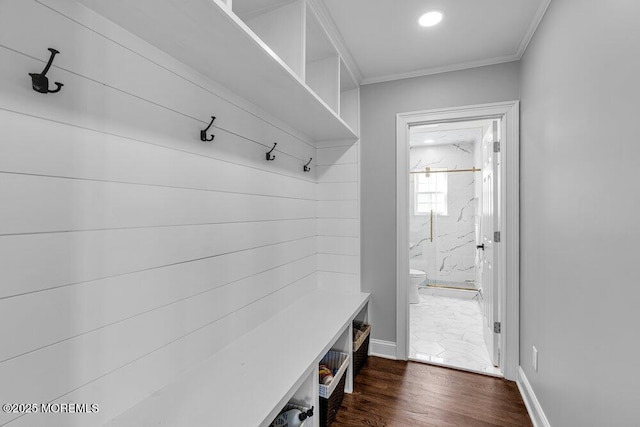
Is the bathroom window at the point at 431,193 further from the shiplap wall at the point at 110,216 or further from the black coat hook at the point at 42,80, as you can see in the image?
the black coat hook at the point at 42,80

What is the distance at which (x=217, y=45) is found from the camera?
111 cm

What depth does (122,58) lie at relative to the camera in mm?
1001

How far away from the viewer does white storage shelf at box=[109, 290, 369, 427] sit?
101 cm

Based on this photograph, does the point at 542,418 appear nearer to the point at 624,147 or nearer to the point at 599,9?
the point at 624,147

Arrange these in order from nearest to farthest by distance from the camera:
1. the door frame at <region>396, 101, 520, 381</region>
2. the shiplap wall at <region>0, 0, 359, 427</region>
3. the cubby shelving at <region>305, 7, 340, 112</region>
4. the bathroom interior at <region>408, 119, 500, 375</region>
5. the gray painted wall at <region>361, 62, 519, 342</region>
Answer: the shiplap wall at <region>0, 0, 359, 427</region> → the cubby shelving at <region>305, 7, 340, 112</region> → the door frame at <region>396, 101, 520, 381</region> → the gray painted wall at <region>361, 62, 519, 342</region> → the bathroom interior at <region>408, 119, 500, 375</region>

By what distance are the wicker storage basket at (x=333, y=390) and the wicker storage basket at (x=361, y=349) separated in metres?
0.19

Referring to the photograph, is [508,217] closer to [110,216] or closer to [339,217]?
[339,217]

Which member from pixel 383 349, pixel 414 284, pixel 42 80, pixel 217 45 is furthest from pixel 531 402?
pixel 42 80

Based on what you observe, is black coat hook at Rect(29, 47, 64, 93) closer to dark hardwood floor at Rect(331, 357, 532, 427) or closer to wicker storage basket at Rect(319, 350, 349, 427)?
wicker storage basket at Rect(319, 350, 349, 427)

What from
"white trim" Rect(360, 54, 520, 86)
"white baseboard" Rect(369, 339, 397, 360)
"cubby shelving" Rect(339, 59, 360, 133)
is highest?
"white trim" Rect(360, 54, 520, 86)

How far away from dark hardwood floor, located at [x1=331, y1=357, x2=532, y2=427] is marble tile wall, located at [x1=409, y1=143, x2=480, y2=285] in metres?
2.85

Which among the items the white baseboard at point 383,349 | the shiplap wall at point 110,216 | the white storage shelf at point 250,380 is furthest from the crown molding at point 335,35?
the white baseboard at point 383,349

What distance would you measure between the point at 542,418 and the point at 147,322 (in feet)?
6.77

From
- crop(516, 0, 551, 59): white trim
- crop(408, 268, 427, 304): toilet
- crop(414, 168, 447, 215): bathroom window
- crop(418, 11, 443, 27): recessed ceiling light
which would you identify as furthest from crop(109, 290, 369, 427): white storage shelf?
crop(414, 168, 447, 215): bathroom window
